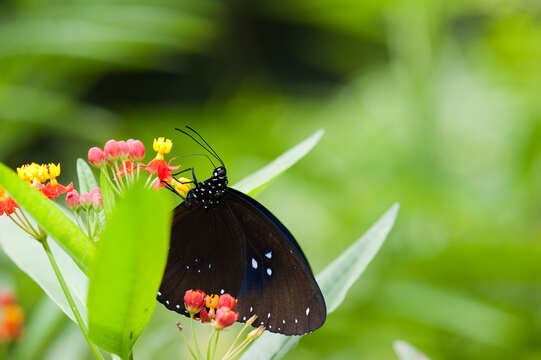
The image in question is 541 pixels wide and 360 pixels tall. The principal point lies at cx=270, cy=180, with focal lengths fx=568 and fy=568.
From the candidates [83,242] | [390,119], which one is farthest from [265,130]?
[83,242]

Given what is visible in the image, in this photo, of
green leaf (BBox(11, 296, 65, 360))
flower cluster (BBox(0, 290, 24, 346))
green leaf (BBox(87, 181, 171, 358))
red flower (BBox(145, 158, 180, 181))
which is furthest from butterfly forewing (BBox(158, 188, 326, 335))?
green leaf (BBox(11, 296, 65, 360))

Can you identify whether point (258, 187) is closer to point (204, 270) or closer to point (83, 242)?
point (204, 270)

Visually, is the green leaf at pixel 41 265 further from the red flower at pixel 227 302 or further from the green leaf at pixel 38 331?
the green leaf at pixel 38 331

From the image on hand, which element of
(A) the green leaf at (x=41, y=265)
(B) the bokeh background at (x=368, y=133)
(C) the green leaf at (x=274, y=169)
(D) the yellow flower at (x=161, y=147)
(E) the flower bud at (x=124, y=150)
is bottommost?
(B) the bokeh background at (x=368, y=133)

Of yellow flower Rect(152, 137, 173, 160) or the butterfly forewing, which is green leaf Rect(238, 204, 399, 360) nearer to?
the butterfly forewing

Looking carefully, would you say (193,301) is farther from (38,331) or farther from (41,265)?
(38,331)

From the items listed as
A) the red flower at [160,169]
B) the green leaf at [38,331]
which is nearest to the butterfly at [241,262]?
the red flower at [160,169]
